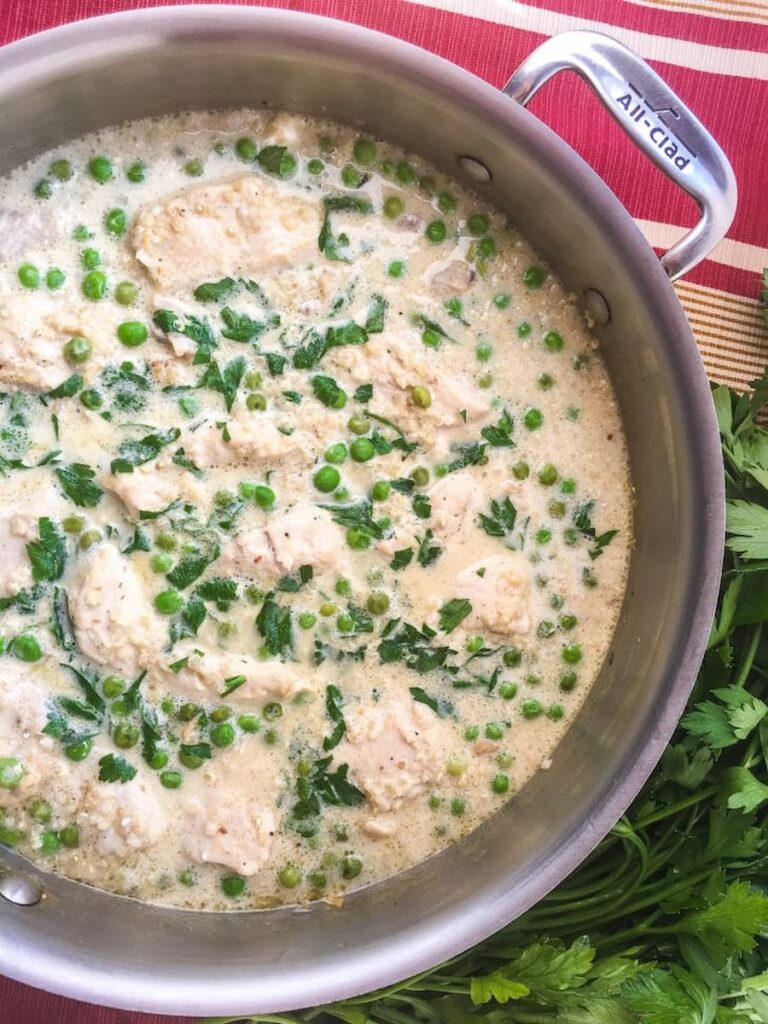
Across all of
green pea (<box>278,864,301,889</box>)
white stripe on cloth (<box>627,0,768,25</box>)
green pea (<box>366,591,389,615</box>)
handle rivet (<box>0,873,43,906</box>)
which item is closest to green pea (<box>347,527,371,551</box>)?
green pea (<box>366,591,389,615</box>)

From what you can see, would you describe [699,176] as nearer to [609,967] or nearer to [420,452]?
[420,452]

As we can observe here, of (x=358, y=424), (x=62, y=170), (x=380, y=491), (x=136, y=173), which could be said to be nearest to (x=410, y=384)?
(x=358, y=424)

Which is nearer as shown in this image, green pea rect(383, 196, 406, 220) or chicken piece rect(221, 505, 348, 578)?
chicken piece rect(221, 505, 348, 578)

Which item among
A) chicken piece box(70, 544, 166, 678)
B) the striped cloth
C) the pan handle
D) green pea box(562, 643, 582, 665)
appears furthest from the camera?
the striped cloth

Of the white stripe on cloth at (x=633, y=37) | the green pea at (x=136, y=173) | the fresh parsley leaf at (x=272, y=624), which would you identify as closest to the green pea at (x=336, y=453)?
the fresh parsley leaf at (x=272, y=624)

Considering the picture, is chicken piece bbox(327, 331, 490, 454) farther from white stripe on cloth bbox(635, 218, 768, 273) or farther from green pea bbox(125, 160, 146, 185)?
white stripe on cloth bbox(635, 218, 768, 273)

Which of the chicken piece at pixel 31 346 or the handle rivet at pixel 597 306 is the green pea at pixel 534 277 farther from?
the chicken piece at pixel 31 346
